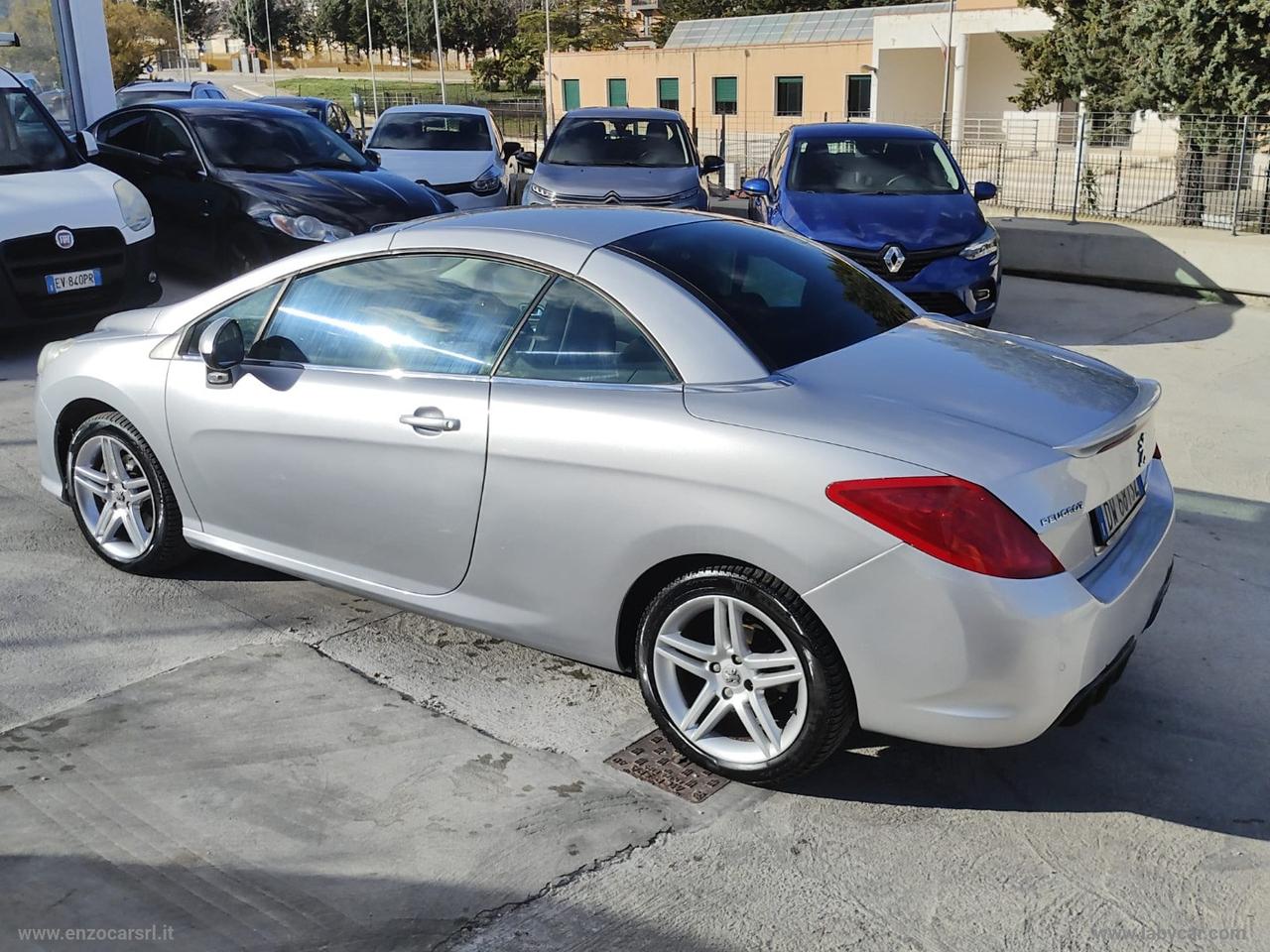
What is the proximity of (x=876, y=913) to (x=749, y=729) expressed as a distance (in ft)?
2.09

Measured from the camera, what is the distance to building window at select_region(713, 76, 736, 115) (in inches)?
2047

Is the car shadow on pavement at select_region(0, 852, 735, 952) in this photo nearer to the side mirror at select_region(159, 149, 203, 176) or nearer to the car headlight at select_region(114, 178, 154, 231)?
the car headlight at select_region(114, 178, 154, 231)

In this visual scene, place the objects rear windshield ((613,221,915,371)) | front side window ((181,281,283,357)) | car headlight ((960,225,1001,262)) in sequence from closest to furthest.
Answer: rear windshield ((613,221,915,371)) → front side window ((181,281,283,357)) → car headlight ((960,225,1001,262))

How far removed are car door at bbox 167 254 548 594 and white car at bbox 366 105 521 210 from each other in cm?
883

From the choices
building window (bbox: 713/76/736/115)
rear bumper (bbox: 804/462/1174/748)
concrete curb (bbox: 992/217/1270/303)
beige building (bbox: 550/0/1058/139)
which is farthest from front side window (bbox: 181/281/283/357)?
building window (bbox: 713/76/736/115)

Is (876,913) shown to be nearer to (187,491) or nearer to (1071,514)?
(1071,514)

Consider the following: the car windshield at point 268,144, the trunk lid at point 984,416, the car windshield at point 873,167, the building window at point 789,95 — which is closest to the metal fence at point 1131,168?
the car windshield at point 873,167

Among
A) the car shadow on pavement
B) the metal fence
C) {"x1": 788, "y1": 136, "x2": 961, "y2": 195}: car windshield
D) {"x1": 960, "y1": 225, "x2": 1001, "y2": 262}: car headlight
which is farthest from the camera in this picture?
the metal fence

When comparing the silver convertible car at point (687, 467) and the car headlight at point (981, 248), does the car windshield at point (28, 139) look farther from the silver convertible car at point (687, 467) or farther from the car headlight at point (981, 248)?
the car headlight at point (981, 248)

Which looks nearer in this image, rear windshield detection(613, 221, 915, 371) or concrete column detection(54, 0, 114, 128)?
rear windshield detection(613, 221, 915, 371)

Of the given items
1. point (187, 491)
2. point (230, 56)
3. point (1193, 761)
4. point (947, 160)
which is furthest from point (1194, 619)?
point (230, 56)

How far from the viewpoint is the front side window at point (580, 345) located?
3.69 meters

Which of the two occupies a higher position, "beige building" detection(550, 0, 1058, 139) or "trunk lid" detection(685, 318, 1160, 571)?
"beige building" detection(550, 0, 1058, 139)

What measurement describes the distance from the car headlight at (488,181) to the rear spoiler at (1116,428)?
1042 centimetres
